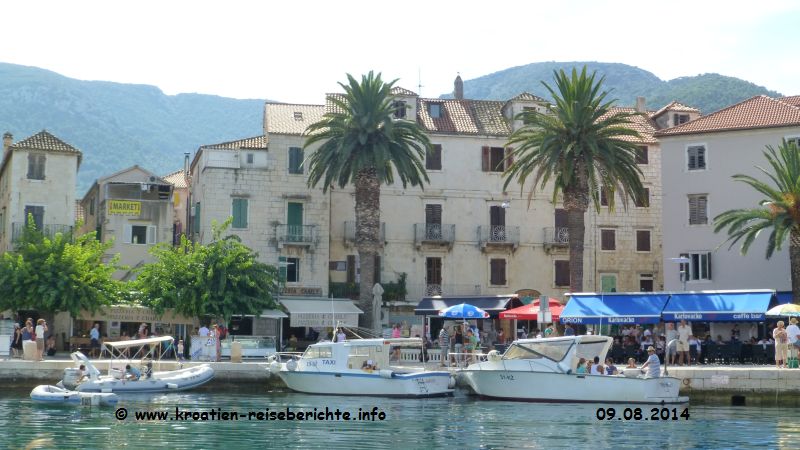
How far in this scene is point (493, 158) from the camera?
58.8 meters

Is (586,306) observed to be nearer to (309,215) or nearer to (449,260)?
(449,260)

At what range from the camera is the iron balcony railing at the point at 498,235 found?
5775 centimetres

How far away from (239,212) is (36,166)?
12003 millimetres

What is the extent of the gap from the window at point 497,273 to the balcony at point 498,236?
94 centimetres

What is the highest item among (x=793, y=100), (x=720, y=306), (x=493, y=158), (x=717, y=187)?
(x=793, y=100)

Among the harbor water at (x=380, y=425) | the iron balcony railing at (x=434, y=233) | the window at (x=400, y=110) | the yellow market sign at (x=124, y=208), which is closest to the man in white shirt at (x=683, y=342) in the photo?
the harbor water at (x=380, y=425)

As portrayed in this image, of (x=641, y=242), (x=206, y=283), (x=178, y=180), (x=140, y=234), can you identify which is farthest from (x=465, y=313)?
(x=178, y=180)

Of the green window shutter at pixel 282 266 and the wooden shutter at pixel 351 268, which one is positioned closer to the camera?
the green window shutter at pixel 282 266

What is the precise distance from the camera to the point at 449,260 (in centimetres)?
5766

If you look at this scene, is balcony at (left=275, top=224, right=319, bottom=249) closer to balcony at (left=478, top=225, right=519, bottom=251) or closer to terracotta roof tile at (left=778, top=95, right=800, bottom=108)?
balcony at (left=478, top=225, right=519, bottom=251)

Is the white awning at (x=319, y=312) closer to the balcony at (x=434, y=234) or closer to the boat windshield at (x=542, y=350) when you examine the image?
the balcony at (x=434, y=234)

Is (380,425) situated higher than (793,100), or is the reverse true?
(793,100)

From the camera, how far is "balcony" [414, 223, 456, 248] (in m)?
57.2

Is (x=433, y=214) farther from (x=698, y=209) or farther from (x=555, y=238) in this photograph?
(x=698, y=209)
